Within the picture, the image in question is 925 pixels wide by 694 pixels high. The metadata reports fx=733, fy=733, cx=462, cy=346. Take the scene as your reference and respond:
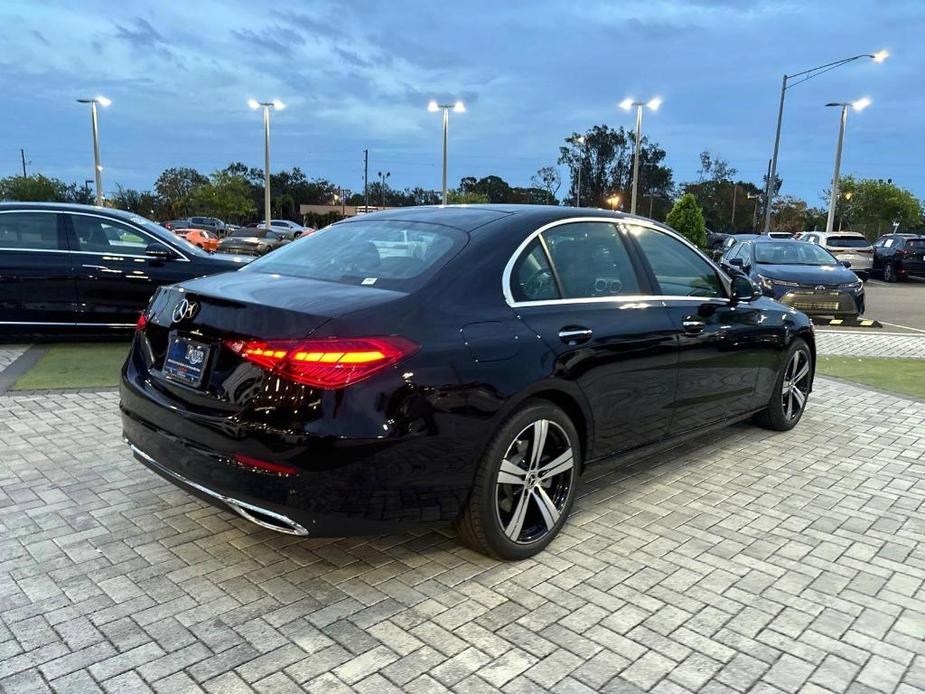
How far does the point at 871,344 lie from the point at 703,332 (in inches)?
314

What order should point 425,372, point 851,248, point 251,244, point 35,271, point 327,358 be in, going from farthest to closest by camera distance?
point 251,244, point 851,248, point 35,271, point 425,372, point 327,358

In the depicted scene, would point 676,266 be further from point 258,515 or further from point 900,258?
point 900,258

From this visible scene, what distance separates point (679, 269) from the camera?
178 inches

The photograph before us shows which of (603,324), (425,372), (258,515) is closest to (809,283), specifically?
Result: (603,324)

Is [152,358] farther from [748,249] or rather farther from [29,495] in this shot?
[748,249]

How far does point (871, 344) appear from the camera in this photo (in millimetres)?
10867

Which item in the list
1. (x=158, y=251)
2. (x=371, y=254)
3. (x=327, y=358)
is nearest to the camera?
(x=327, y=358)

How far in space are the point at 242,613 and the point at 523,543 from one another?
126cm

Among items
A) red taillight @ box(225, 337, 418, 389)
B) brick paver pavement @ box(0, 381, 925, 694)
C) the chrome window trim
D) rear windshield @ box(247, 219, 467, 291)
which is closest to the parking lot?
brick paver pavement @ box(0, 381, 925, 694)

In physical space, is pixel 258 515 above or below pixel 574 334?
below

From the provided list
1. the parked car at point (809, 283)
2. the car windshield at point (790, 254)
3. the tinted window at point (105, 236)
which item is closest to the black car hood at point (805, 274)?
the parked car at point (809, 283)

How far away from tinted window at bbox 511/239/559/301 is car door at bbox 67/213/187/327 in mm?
5980

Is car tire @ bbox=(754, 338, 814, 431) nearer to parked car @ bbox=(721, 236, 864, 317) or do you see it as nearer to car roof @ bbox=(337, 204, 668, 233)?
car roof @ bbox=(337, 204, 668, 233)

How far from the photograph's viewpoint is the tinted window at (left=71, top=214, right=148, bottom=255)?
26.7ft
